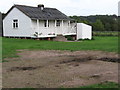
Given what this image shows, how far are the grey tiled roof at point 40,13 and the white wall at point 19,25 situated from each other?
576 millimetres

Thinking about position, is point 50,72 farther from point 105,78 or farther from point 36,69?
point 105,78

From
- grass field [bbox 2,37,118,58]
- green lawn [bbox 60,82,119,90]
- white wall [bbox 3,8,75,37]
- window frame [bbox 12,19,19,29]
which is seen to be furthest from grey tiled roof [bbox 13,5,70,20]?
green lawn [bbox 60,82,119,90]

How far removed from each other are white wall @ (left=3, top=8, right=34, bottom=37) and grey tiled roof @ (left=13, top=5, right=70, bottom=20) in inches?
22.7

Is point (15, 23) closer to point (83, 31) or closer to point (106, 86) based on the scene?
point (83, 31)

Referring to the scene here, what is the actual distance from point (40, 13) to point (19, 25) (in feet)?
11.2

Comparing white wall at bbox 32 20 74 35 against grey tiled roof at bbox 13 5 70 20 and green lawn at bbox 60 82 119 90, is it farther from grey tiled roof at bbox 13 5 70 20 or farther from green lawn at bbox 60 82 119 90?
green lawn at bbox 60 82 119 90

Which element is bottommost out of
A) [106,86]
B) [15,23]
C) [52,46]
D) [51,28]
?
[106,86]

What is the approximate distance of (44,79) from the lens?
862 centimetres

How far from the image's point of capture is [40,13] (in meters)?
33.8

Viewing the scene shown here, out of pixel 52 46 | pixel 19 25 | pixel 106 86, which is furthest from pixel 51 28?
pixel 106 86

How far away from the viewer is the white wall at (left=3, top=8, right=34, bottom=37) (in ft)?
104

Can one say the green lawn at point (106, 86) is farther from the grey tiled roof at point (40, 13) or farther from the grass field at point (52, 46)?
the grey tiled roof at point (40, 13)

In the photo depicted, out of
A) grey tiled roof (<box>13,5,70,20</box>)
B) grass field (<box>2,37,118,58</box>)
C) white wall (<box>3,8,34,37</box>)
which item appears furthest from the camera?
grey tiled roof (<box>13,5,70,20</box>)

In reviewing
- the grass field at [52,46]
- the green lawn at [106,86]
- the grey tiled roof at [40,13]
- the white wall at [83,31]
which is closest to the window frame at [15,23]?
the grey tiled roof at [40,13]
